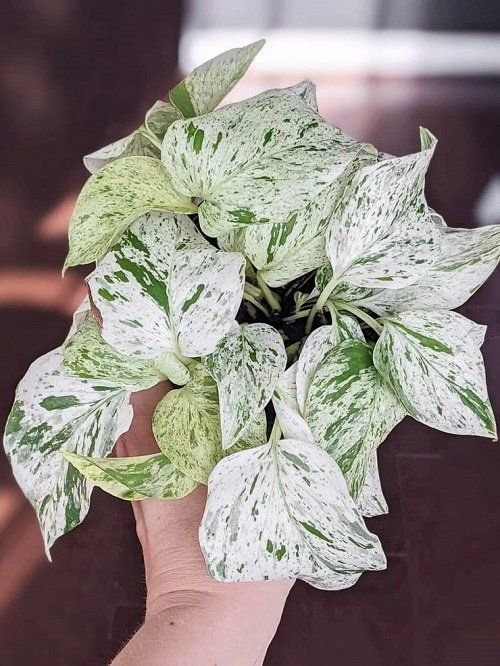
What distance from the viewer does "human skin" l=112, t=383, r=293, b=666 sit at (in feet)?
1.60

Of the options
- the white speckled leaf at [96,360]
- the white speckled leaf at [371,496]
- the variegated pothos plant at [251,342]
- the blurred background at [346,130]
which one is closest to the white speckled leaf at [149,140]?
the variegated pothos plant at [251,342]

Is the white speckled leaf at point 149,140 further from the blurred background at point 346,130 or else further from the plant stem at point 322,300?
the blurred background at point 346,130

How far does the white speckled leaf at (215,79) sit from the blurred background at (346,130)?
0.53 meters

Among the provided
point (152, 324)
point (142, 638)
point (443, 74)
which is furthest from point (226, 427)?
point (443, 74)

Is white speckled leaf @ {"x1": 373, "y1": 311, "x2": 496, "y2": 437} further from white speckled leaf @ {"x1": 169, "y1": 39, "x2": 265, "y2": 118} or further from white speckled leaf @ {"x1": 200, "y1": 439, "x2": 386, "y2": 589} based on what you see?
white speckled leaf @ {"x1": 169, "y1": 39, "x2": 265, "y2": 118}

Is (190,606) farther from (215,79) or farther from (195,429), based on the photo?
(215,79)

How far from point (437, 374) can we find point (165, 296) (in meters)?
0.15

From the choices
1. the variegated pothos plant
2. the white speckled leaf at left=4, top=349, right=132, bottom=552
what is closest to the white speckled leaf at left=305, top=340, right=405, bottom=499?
the variegated pothos plant

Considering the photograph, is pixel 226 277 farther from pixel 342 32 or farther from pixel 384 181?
pixel 342 32

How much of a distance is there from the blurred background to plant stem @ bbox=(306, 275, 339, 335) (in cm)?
43

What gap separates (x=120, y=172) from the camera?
1.22 feet

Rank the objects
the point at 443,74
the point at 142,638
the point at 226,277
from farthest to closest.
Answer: the point at 443,74
the point at 142,638
the point at 226,277

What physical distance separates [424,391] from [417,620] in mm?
484

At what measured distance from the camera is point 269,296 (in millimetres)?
462
